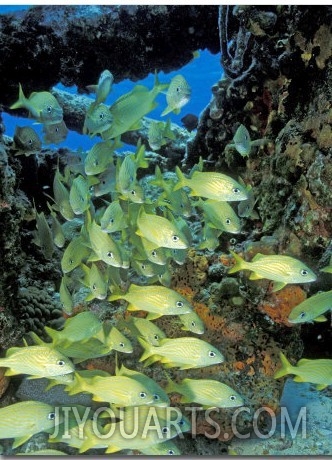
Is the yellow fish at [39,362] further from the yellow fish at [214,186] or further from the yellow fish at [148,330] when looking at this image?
the yellow fish at [214,186]

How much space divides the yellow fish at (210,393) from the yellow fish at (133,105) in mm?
1755

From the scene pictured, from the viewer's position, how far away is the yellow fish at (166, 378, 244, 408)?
2625 mm

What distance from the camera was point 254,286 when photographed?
11.1 feet

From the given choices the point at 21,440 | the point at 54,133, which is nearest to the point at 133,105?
the point at 54,133

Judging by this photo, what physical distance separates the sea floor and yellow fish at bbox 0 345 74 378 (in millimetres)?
1708

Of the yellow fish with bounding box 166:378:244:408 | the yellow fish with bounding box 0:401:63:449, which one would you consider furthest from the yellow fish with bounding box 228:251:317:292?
the yellow fish with bounding box 0:401:63:449

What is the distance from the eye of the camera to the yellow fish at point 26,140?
399 centimetres

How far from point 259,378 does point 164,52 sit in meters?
5.10

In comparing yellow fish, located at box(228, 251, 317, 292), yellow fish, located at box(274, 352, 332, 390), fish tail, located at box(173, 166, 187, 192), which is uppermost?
fish tail, located at box(173, 166, 187, 192)

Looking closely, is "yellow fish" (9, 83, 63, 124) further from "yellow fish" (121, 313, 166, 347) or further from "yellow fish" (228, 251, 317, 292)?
"yellow fish" (228, 251, 317, 292)

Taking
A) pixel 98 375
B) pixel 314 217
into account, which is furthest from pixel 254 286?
pixel 98 375

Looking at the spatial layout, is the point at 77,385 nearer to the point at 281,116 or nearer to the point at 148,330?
the point at 148,330

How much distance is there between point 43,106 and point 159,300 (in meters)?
1.91

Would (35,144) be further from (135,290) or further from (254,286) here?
(254,286)
